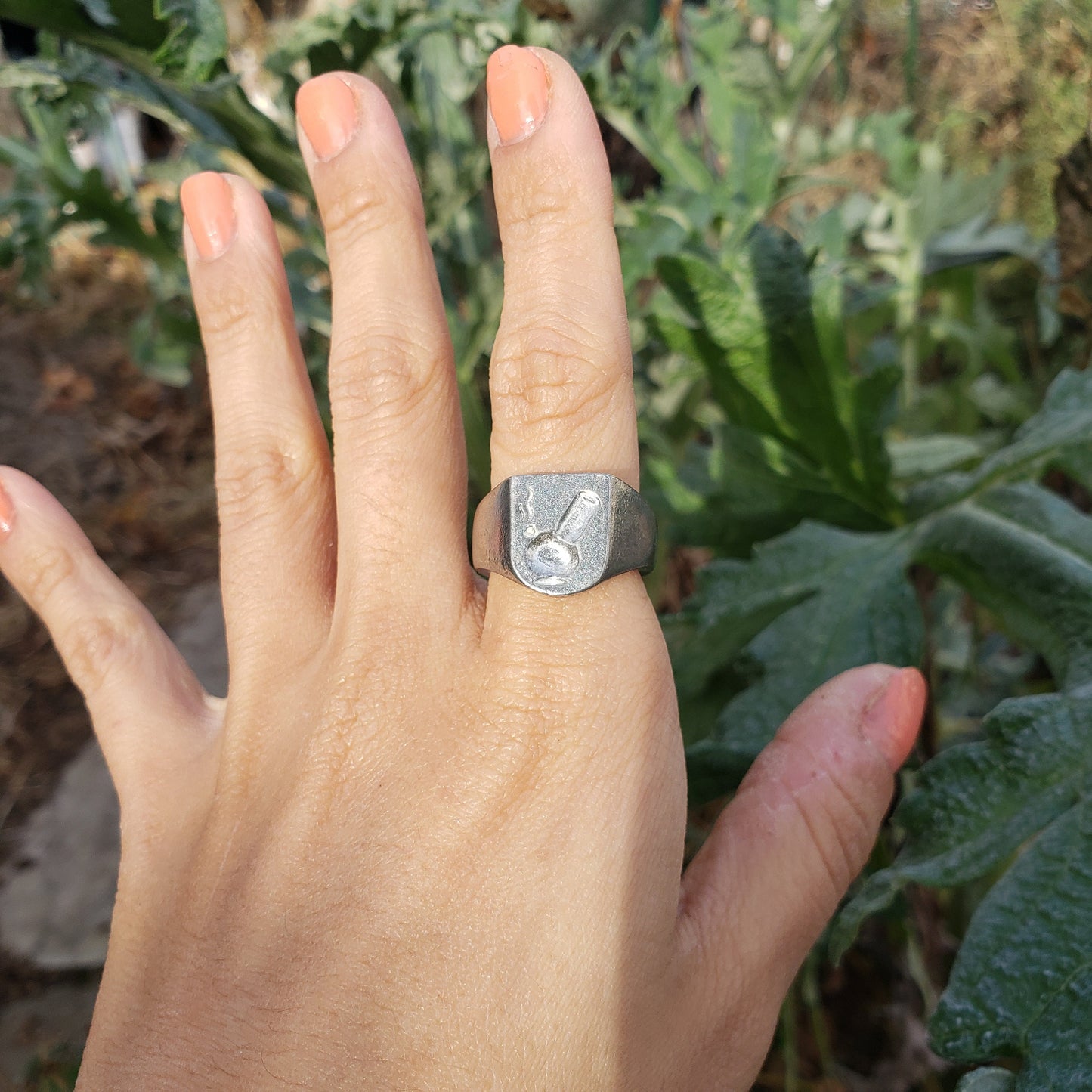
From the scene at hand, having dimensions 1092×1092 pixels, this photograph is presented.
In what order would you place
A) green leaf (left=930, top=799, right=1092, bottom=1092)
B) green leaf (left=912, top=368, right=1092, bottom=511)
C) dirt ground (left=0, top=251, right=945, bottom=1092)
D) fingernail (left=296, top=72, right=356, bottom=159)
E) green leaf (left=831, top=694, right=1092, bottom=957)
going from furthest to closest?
1. dirt ground (left=0, top=251, right=945, bottom=1092)
2. green leaf (left=912, top=368, right=1092, bottom=511)
3. fingernail (left=296, top=72, right=356, bottom=159)
4. green leaf (left=831, top=694, right=1092, bottom=957)
5. green leaf (left=930, top=799, right=1092, bottom=1092)

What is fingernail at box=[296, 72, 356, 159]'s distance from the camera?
86 centimetres

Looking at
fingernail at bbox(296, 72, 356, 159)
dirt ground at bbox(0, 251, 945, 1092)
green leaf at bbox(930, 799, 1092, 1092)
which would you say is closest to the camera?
green leaf at bbox(930, 799, 1092, 1092)

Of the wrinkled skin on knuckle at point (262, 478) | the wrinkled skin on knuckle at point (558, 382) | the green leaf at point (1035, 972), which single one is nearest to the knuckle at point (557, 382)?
the wrinkled skin on knuckle at point (558, 382)

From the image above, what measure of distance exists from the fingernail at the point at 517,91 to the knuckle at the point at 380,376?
0.20 m

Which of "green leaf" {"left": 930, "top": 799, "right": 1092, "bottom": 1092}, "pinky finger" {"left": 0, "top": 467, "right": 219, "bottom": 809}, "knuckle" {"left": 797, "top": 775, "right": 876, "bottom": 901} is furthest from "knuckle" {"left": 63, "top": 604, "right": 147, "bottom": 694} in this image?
"green leaf" {"left": 930, "top": 799, "right": 1092, "bottom": 1092}

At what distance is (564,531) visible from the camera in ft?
2.36

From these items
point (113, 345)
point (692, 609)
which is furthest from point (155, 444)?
point (692, 609)

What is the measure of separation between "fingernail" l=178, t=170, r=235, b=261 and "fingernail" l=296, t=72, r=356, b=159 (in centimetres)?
13

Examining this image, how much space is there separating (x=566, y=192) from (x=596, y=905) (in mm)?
543

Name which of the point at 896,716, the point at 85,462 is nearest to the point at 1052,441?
the point at 896,716

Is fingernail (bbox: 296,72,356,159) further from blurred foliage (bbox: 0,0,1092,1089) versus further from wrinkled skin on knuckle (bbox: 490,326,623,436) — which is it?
wrinkled skin on knuckle (bbox: 490,326,623,436)

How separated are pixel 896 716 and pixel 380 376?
521mm

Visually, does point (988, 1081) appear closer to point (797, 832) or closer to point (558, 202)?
point (797, 832)

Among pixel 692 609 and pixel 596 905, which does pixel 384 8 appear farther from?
pixel 596 905
